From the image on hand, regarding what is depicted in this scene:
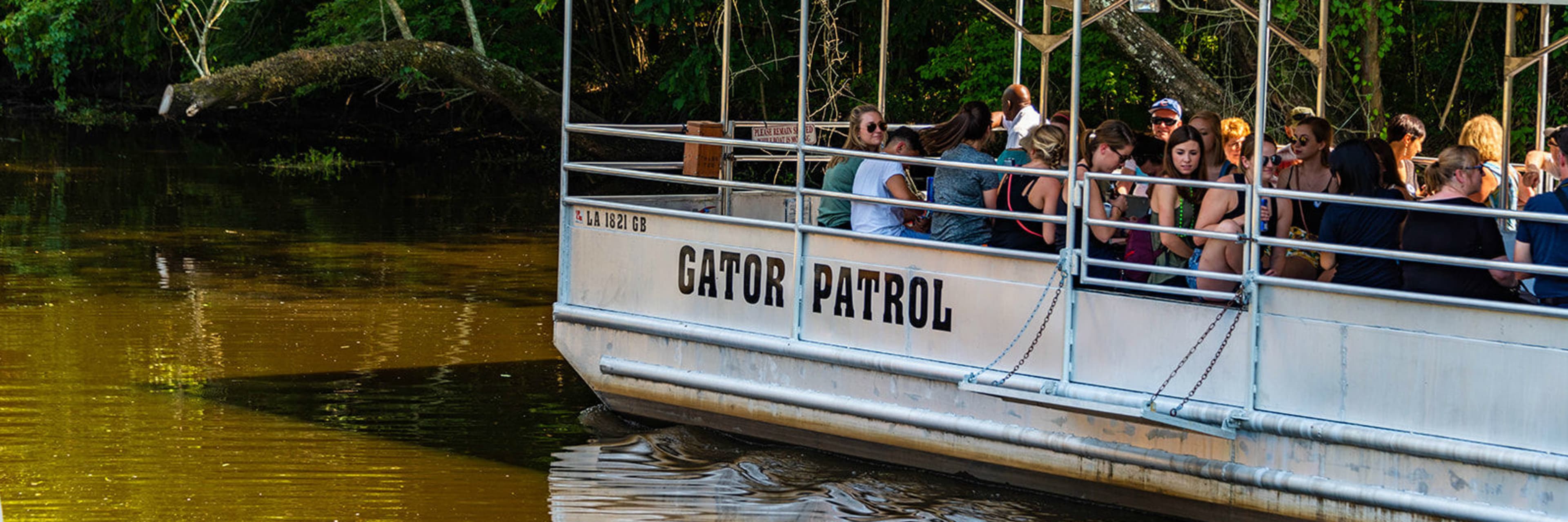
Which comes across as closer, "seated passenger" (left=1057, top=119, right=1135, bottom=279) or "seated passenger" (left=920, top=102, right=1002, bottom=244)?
"seated passenger" (left=1057, top=119, right=1135, bottom=279)

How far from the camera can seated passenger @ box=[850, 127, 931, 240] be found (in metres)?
8.73

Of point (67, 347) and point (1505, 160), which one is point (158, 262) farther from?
point (1505, 160)

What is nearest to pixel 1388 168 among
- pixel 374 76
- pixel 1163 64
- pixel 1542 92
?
pixel 1542 92

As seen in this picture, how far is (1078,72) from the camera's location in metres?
7.64

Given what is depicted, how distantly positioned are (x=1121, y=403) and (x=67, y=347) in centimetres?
712

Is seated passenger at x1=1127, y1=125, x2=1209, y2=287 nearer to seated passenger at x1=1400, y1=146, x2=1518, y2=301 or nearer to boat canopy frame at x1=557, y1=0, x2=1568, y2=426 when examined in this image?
boat canopy frame at x1=557, y1=0, x2=1568, y2=426

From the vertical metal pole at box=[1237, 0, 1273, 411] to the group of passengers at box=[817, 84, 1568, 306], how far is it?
0.20 ft

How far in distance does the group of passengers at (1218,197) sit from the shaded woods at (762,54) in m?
3.64

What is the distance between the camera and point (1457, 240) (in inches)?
276

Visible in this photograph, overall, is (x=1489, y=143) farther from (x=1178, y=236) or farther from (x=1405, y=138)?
(x=1178, y=236)

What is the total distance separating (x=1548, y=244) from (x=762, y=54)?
17872 mm

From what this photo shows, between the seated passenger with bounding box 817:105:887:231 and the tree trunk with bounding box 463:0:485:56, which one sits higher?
the tree trunk with bounding box 463:0:485:56

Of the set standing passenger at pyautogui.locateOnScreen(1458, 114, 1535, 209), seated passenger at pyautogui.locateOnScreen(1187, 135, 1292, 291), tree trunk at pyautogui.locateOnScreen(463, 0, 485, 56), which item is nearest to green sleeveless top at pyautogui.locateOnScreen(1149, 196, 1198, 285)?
seated passenger at pyautogui.locateOnScreen(1187, 135, 1292, 291)

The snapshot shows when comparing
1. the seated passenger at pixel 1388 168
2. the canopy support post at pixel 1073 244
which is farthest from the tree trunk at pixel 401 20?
the seated passenger at pixel 1388 168
